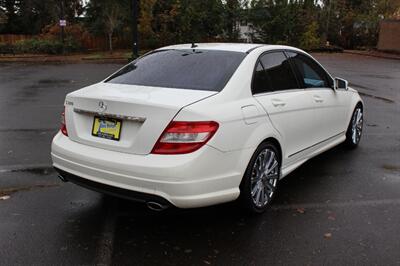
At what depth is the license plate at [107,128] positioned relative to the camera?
386 centimetres

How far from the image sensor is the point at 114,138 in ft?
12.7

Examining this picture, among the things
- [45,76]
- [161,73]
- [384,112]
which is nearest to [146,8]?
[45,76]

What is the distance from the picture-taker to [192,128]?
368 centimetres

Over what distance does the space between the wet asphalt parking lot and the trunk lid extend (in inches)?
30.4

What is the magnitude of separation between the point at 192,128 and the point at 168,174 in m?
0.40

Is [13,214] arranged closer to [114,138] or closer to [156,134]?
[114,138]

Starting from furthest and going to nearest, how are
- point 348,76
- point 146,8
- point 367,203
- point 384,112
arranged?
point 146,8
point 348,76
point 384,112
point 367,203

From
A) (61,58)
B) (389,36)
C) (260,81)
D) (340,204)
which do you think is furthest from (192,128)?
(389,36)

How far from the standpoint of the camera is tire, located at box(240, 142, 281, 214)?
4.17m

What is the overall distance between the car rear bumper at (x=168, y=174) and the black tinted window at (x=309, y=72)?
1.75 meters

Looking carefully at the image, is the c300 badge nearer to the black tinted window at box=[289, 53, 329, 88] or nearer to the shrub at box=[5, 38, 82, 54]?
the black tinted window at box=[289, 53, 329, 88]

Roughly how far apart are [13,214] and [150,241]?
1423 mm

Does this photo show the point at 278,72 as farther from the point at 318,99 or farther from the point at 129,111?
the point at 129,111

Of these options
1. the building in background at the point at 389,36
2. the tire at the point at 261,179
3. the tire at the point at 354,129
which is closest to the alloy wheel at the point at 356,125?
the tire at the point at 354,129
